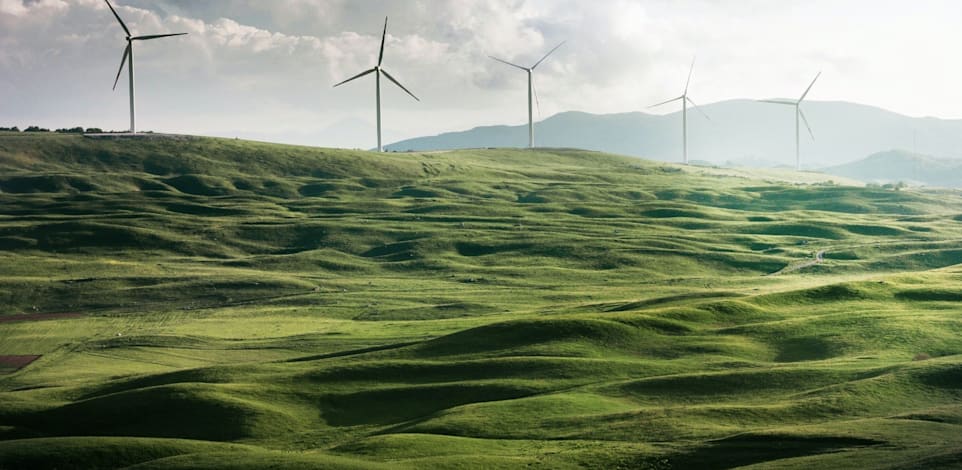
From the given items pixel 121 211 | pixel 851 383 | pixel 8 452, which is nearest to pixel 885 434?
pixel 851 383

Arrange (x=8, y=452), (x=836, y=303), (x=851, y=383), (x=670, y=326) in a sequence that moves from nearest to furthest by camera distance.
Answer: (x=8, y=452) → (x=851, y=383) → (x=670, y=326) → (x=836, y=303)

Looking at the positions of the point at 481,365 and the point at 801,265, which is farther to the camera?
the point at 801,265

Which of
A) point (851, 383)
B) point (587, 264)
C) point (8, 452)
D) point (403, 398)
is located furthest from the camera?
point (587, 264)

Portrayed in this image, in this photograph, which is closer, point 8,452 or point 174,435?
point 8,452

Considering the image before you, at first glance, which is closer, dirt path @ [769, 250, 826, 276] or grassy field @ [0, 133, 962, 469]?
grassy field @ [0, 133, 962, 469]

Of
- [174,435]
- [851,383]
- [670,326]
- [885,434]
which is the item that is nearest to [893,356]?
[851,383]

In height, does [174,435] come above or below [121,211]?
below

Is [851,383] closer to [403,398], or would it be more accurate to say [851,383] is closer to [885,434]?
[885,434]

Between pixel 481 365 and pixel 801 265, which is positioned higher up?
pixel 801 265

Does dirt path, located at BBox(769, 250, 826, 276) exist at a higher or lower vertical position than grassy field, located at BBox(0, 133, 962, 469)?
higher

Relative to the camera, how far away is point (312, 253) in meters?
175

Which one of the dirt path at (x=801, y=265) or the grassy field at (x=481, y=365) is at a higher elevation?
the dirt path at (x=801, y=265)

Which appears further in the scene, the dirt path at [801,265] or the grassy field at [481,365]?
the dirt path at [801,265]

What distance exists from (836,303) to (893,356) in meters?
23.1
